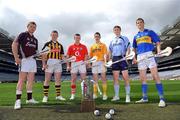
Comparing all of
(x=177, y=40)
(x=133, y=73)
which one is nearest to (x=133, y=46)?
(x=177, y=40)

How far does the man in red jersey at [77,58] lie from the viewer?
11000 mm

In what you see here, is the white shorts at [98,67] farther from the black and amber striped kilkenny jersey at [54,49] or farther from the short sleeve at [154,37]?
the short sleeve at [154,37]

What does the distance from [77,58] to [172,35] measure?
6577 centimetres

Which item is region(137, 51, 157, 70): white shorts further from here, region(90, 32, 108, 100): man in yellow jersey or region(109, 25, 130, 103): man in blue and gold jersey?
region(90, 32, 108, 100): man in yellow jersey

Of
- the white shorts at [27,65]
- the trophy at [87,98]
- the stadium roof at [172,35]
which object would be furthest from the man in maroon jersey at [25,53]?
the stadium roof at [172,35]

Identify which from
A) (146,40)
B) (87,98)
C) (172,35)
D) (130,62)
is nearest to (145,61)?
(146,40)

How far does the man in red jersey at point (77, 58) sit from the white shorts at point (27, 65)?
2.24 m

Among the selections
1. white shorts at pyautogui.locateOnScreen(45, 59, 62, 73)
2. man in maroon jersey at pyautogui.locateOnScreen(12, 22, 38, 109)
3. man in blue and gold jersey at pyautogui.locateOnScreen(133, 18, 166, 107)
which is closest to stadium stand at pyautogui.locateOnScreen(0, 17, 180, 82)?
white shorts at pyautogui.locateOnScreen(45, 59, 62, 73)

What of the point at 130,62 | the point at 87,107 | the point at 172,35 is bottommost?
the point at 87,107

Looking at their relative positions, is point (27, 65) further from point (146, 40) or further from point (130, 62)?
point (130, 62)

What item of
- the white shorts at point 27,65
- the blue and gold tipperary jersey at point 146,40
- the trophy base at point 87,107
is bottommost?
the trophy base at point 87,107

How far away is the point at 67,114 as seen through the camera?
23.9 ft

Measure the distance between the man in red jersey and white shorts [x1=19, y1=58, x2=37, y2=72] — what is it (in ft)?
7.34

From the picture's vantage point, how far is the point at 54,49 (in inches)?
411
